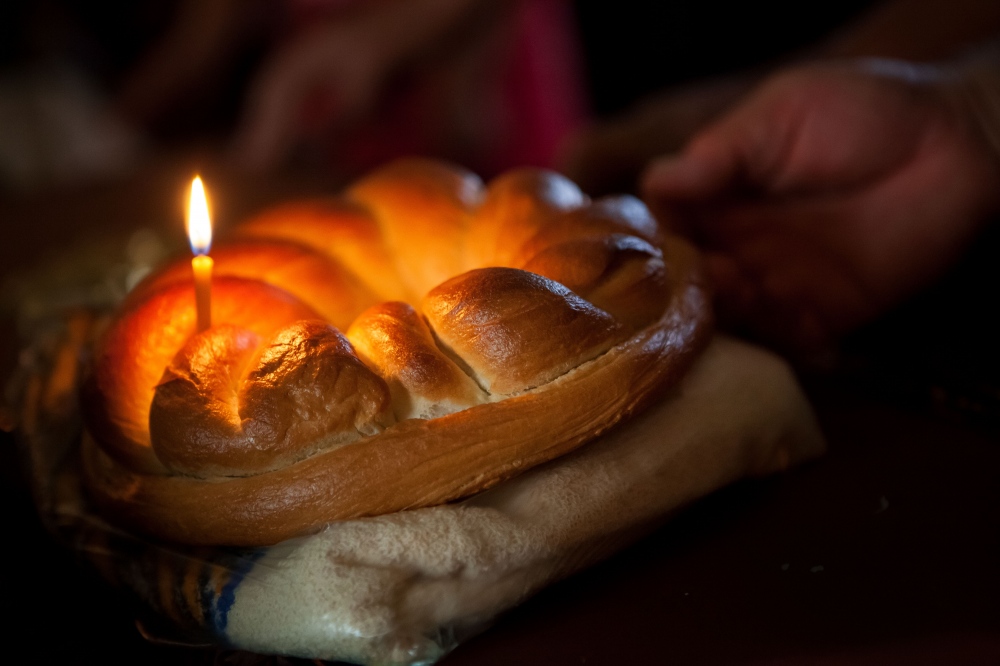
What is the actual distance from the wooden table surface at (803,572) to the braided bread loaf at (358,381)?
5.6 inches

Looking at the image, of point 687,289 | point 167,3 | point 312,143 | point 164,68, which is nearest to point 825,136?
point 687,289

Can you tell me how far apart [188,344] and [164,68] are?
3.71 meters

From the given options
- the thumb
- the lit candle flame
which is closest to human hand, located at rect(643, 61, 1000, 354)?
the thumb

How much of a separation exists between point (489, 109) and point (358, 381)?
251 centimetres

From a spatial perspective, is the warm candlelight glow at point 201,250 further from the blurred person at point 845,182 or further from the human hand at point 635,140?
the human hand at point 635,140

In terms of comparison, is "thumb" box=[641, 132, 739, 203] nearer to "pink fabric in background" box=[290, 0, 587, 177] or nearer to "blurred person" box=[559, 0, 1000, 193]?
"blurred person" box=[559, 0, 1000, 193]

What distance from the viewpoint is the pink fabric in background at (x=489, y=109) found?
→ 2941 millimetres

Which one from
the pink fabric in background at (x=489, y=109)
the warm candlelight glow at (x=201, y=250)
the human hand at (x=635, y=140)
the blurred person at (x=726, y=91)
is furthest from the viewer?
the pink fabric in background at (x=489, y=109)

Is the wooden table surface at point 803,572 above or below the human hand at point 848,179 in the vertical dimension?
below

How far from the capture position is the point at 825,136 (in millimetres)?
1571

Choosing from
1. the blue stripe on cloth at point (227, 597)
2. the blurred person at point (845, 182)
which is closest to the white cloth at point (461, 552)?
the blue stripe on cloth at point (227, 597)

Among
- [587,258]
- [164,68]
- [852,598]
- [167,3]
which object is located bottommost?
[852,598]

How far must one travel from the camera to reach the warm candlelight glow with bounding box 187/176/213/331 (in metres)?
0.84

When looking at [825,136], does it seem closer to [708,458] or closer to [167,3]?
[708,458]
